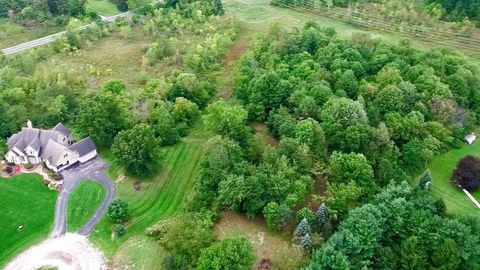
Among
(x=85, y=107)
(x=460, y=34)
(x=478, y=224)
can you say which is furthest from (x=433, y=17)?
(x=85, y=107)

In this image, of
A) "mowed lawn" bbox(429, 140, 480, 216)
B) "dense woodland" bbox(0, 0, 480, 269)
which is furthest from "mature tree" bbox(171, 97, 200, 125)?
"mowed lawn" bbox(429, 140, 480, 216)

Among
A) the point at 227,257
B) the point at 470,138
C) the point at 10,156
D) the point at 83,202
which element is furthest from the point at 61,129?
the point at 470,138

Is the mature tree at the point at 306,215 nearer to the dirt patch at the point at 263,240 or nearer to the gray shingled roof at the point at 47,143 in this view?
the dirt patch at the point at 263,240

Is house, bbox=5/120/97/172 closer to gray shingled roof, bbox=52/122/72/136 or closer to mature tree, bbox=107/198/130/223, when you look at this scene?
gray shingled roof, bbox=52/122/72/136

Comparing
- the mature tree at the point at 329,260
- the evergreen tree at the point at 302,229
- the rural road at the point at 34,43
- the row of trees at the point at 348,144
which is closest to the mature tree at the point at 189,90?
the row of trees at the point at 348,144

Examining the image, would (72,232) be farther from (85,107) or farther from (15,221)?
(85,107)
